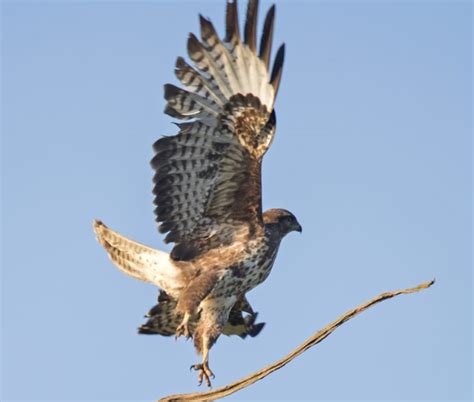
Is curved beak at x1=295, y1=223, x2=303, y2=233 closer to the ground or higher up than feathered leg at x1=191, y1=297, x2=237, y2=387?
higher up

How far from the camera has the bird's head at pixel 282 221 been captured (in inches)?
331

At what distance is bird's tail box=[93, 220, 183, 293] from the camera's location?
7723 millimetres

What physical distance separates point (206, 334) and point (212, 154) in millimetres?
1442

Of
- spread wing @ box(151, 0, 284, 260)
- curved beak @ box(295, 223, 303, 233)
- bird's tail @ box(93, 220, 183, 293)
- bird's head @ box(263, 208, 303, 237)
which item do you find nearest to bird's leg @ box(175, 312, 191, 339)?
bird's tail @ box(93, 220, 183, 293)

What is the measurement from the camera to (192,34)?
720 centimetres

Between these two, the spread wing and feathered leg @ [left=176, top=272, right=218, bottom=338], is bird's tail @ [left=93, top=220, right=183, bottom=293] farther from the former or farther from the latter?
feathered leg @ [left=176, top=272, right=218, bottom=338]

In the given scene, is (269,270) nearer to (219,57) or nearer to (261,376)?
(219,57)

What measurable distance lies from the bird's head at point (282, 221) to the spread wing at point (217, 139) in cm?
63

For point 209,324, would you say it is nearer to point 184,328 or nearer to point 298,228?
point 184,328

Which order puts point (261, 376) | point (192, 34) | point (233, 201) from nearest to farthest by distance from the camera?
point (261, 376) → point (192, 34) → point (233, 201)

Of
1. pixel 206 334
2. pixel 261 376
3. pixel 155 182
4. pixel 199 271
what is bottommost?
pixel 261 376

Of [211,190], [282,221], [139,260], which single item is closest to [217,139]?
[211,190]

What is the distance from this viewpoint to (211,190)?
7660 mm

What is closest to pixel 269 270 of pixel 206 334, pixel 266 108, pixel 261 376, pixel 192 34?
pixel 206 334
